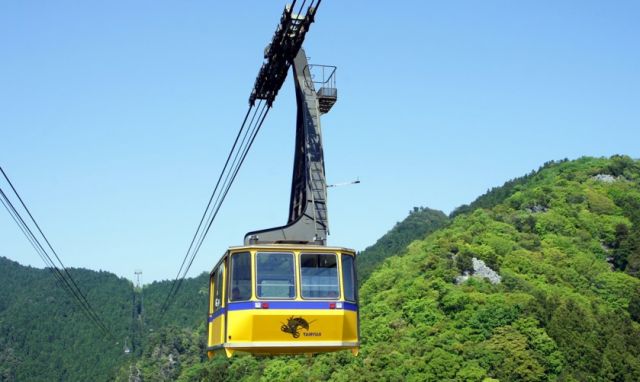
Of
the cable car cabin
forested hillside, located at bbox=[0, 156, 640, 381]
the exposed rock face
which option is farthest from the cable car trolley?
the exposed rock face

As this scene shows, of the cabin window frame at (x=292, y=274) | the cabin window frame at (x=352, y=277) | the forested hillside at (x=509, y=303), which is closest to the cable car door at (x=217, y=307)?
the cabin window frame at (x=292, y=274)

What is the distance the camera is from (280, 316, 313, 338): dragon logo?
21.0 meters

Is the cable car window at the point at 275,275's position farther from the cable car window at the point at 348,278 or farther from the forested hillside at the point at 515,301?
the forested hillside at the point at 515,301

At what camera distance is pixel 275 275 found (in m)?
21.2

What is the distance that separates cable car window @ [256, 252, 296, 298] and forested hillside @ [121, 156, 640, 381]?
63598 mm

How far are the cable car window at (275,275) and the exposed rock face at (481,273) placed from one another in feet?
311

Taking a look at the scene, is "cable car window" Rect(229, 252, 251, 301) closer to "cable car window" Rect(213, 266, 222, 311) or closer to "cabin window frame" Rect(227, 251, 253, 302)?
"cabin window frame" Rect(227, 251, 253, 302)

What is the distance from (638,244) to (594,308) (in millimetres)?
29249

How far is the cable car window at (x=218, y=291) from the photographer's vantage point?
2264cm

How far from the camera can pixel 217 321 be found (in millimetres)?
23250

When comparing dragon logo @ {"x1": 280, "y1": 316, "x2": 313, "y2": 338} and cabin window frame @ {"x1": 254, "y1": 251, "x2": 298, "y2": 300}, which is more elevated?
cabin window frame @ {"x1": 254, "y1": 251, "x2": 298, "y2": 300}

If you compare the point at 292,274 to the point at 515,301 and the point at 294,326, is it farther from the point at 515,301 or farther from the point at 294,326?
the point at 515,301

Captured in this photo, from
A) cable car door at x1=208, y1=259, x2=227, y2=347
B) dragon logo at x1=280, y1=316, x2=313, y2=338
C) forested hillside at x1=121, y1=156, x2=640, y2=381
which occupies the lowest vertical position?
dragon logo at x1=280, y1=316, x2=313, y2=338

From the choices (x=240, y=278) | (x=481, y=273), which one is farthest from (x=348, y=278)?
(x=481, y=273)
